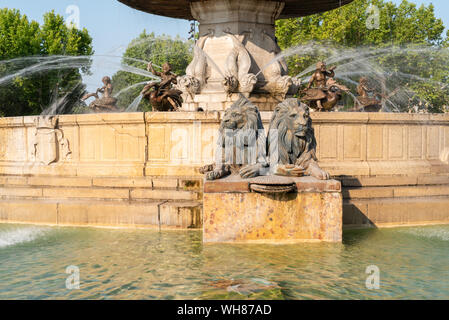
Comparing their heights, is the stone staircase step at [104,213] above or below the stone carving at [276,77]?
below

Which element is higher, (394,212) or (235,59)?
(235,59)

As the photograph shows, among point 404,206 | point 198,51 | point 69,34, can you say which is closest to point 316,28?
point 69,34

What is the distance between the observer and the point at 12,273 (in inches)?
200

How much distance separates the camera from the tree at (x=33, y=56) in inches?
1144

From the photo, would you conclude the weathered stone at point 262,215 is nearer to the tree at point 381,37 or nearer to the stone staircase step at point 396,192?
the stone staircase step at point 396,192

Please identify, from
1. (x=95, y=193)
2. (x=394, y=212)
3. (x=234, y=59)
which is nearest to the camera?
(x=394, y=212)

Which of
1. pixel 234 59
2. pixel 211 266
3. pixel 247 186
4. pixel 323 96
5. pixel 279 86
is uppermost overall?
pixel 234 59

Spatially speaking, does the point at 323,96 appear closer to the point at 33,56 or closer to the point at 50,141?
the point at 50,141

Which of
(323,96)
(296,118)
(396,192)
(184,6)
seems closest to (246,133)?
(296,118)

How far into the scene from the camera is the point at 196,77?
10.3m

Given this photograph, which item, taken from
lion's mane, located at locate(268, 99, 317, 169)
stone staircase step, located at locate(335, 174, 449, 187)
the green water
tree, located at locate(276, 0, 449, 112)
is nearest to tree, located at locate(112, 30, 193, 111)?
tree, located at locate(276, 0, 449, 112)

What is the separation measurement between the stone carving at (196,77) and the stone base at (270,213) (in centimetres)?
460

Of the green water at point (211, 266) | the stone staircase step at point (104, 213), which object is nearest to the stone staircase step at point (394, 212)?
the green water at point (211, 266)

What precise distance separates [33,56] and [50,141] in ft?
75.4
